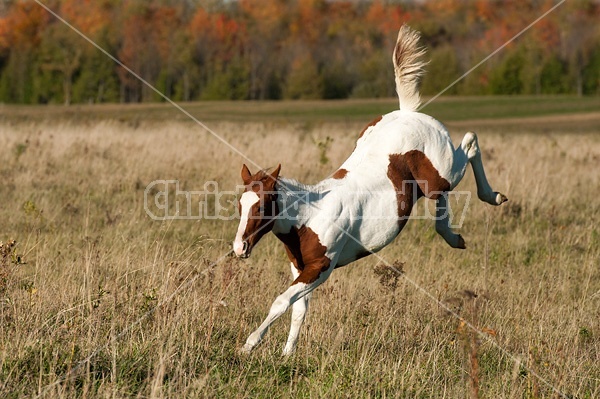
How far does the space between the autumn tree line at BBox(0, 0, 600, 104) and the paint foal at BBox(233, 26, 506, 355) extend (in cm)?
5731

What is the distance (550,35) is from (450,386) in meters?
77.5

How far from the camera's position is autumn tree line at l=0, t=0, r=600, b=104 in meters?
71.1

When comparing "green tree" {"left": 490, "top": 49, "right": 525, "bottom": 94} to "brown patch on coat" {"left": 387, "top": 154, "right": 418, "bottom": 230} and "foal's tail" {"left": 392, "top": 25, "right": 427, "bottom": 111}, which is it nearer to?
"foal's tail" {"left": 392, "top": 25, "right": 427, "bottom": 111}

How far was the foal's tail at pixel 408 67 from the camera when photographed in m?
7.25

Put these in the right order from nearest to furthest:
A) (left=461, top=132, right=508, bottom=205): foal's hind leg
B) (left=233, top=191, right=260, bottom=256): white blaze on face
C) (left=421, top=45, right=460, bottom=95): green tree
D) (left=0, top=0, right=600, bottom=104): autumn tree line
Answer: (left=233, top=191, right=260, bottom=256): white blaze on face → (left=461, top=132, right=508, bottom=205): foal's hind leg → (left=421, top=45, right=460, bottom=95): green tree → (left=0, top=0, right=600, bottom=104): autumn tree line

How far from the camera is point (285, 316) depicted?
7.08 metres

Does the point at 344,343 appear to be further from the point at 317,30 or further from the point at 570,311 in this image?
the point at 317,30

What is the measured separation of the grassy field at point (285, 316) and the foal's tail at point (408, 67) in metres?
1.51

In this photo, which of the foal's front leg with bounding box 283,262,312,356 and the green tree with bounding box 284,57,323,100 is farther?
the green tree with bounding box 284,57,323,100

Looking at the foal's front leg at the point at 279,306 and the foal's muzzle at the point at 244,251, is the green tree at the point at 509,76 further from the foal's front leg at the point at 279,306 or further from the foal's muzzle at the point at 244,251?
the foal's muzzle at the point at 244,251

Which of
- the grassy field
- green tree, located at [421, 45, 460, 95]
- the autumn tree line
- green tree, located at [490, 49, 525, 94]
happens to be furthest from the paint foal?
green tree, located at [490, 49, 525, 94]

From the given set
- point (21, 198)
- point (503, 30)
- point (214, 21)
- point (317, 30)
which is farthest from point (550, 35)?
point (21, 198)

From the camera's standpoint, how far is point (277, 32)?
Result: 89.5 meters

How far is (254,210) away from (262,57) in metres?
74.2
